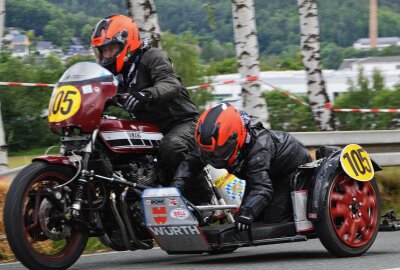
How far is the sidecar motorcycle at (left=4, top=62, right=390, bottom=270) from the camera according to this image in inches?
268

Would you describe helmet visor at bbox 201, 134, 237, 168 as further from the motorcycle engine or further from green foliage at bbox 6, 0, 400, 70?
green foliage at bbox 6, 0, 400, 70

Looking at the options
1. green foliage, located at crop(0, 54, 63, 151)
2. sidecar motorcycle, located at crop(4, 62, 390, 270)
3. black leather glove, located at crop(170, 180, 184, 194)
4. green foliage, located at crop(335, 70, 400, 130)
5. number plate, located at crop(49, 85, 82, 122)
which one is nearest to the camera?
sidecar motorcycle, located at crop(4, 62, 390, 270)

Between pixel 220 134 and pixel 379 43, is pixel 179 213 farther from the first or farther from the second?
pixel 379 43

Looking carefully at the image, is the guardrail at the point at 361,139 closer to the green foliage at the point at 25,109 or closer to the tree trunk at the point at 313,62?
the tree trunk at the point at 313,62

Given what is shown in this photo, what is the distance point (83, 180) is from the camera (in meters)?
6.95

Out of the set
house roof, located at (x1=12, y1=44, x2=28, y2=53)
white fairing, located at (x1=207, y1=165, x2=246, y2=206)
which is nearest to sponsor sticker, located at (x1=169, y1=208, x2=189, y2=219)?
white fairing, located at (x1=207, y1=165, x2=246, y2=206)

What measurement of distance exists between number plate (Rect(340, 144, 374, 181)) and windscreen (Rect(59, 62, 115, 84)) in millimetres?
1922

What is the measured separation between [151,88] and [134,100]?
0.22 m

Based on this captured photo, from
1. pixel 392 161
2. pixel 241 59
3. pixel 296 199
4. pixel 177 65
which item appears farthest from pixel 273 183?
pixel 177 65

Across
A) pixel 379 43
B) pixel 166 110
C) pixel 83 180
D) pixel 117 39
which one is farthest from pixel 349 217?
pixel 379 43

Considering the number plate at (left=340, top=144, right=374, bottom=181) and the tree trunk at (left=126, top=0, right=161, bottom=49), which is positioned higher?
the tree trunk at (left=126, top=0, right=161, bottom=49)

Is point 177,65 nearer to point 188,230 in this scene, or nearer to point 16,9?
point 16,9

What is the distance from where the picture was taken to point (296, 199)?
24.9 ft

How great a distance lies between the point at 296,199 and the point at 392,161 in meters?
3.65
